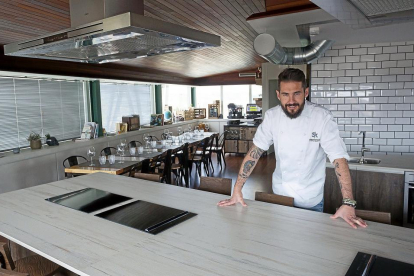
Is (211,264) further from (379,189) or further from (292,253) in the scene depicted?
(379,189)

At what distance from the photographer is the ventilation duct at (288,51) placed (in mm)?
3613

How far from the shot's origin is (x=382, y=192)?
11.7ft

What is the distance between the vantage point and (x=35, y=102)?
218 inches

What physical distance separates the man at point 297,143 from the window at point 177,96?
25.9 ft

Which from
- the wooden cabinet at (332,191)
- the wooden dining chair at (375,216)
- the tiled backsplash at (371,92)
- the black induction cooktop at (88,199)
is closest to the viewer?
the wooden dining chair at (375,216)

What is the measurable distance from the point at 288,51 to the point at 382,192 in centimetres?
220

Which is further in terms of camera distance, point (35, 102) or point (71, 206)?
point (35, 102)

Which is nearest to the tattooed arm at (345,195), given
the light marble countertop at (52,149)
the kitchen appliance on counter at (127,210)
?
the kitchen appliance on counter at (127,210)

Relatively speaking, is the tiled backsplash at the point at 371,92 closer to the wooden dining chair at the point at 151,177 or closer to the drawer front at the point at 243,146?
the wooden dining chair at the point at 151,177

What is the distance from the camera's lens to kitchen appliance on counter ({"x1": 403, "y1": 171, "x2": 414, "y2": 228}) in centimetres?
339

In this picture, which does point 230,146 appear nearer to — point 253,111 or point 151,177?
point 253,111

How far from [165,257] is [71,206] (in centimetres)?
110

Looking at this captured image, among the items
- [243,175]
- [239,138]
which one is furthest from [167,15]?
[239,138]

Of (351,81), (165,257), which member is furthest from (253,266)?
(351,81)
